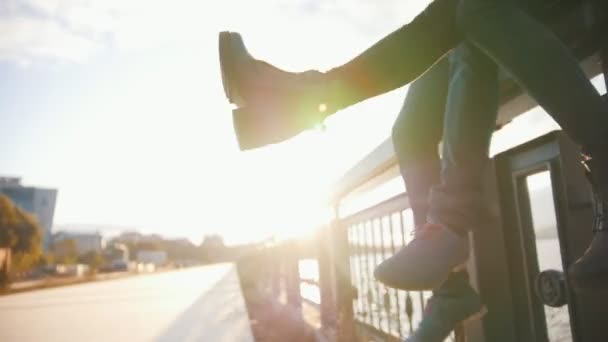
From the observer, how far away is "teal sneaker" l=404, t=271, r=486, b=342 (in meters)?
0.74

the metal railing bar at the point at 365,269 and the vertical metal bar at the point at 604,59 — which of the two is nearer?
the vertical metal bar at the point at 604,59

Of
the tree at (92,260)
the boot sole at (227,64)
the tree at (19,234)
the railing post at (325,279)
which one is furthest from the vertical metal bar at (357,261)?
the tree at (92,260)

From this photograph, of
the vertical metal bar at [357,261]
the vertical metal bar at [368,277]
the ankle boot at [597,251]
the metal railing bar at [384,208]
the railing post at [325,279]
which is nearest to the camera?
the ankle boot at [597,251]

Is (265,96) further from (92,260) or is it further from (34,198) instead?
(34,198)

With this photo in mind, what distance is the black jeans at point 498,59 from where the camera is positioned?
508 mm

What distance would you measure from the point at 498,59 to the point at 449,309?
1.39 feet

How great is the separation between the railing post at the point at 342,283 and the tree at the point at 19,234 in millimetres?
21223

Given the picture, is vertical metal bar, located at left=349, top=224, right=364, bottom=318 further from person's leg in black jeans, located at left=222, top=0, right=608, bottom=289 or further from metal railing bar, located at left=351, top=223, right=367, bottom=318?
Answer: person's leg in black jeans, located at left=222, top=0, right=608, bottom=289

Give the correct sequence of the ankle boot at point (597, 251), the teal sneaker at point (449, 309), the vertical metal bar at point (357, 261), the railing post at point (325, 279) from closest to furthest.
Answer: the ankle boot at point (597, 251), the teal sneaker at point (449, 309), the vertical metal bar at point (357, 261), the railing post at point (325, 279)

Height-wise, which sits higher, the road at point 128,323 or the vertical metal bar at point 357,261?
the vertical metal bar at point 357,261

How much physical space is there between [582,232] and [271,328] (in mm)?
5109

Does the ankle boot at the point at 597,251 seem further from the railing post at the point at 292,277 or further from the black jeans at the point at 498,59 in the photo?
the railing post at the point at 292,277

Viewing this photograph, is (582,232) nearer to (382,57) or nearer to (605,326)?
(605,326)

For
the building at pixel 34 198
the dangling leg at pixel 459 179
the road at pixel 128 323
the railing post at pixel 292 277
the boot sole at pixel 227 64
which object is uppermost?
the building at pixel 34 198
